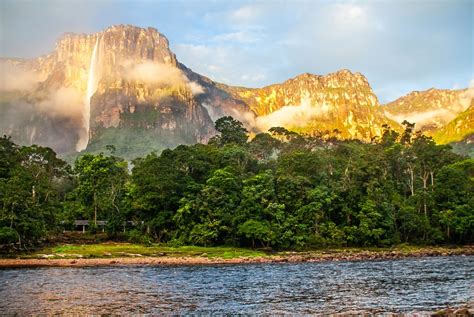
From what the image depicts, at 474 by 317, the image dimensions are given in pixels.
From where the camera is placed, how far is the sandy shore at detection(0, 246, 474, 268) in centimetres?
5747

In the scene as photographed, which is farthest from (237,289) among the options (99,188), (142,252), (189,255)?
(99,188)

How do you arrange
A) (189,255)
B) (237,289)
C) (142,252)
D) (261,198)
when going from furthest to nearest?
(261,198), (142,252), (189,255), (237,289)

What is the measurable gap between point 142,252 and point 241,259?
46.1 feet

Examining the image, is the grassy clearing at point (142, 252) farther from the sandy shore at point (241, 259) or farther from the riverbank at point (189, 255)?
the sandy shore at point (241, 259)

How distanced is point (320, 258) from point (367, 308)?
39242mm

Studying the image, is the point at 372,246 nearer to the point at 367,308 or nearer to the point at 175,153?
the point at 175,153

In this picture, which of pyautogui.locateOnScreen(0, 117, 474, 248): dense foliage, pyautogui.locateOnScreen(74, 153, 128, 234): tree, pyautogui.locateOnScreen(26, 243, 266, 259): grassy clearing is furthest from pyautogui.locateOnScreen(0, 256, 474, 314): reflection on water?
pyautogui.locateOnScreen(74, 153, 128, 234): tree

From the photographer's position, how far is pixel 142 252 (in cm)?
6794

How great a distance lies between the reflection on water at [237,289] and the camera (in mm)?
29547

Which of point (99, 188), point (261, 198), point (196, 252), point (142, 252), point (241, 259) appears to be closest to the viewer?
point (241, 259)

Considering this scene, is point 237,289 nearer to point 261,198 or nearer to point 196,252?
point 196,252

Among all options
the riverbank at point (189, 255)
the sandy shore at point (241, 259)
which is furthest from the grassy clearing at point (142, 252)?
the sandy shore at point (241, 259)

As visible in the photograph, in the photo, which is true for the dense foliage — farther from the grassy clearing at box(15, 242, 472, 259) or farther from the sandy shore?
the sandy shore

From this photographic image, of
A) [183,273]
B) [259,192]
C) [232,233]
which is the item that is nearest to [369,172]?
[259,192]
